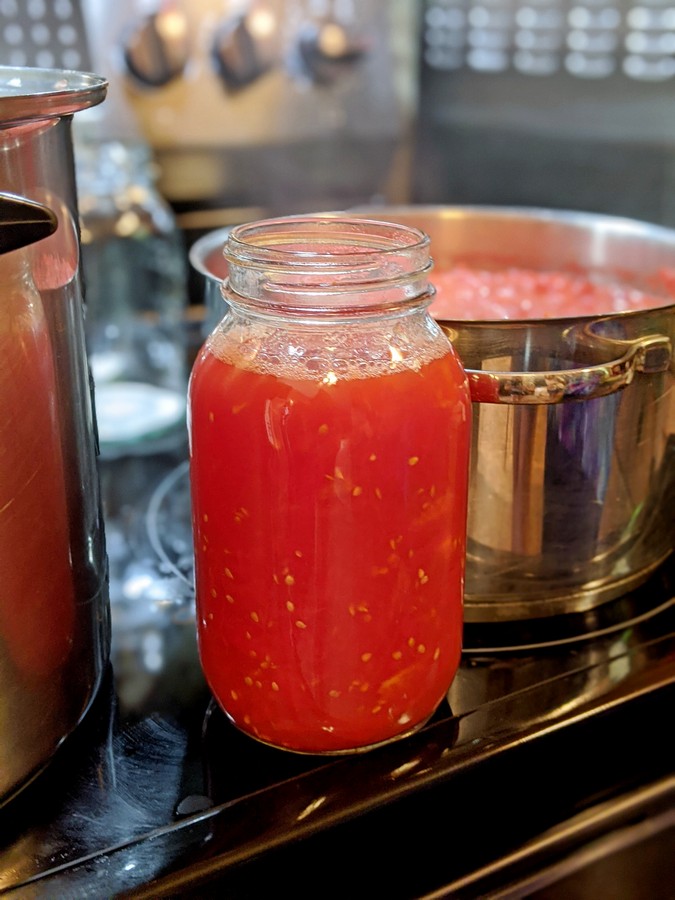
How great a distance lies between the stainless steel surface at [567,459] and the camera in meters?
0.54

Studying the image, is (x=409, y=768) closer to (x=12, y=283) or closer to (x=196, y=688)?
(x=196, y=688)

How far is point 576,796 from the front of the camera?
0.60 meters

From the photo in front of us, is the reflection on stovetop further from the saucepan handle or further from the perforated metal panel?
the perforated metal panel

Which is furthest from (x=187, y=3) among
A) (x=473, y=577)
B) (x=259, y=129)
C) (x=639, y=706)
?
(x=639, y=706)

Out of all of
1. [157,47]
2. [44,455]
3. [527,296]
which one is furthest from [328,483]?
[157,47]

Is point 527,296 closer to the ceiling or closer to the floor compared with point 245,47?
closer to the floor

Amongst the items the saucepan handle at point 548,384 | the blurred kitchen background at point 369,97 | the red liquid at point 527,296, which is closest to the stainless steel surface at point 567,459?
the saucepan handle at point 548,384

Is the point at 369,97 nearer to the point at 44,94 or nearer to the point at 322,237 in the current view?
the point at 322,237

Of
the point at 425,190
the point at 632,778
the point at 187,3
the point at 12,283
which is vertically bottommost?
the point at 632,778

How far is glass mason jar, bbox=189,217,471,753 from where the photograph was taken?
1.43 feet

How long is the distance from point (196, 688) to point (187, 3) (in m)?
0.85

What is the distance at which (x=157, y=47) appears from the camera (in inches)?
43.3

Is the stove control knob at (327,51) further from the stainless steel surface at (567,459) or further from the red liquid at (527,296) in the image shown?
the stainless steel surface at (567,459)

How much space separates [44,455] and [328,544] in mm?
143
